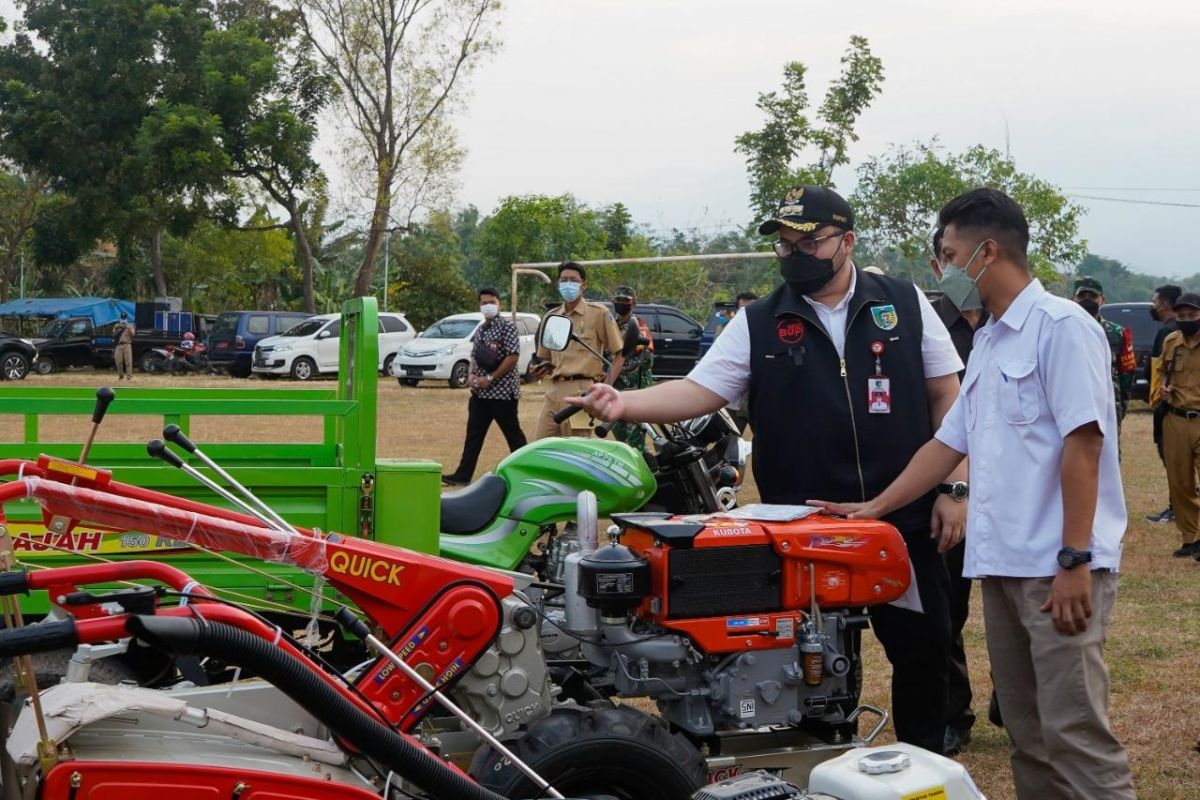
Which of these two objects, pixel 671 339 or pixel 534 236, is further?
pixel 534 236

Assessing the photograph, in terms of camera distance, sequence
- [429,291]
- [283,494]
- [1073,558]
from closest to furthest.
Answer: [1073,558]
[283,494]
[429,291]

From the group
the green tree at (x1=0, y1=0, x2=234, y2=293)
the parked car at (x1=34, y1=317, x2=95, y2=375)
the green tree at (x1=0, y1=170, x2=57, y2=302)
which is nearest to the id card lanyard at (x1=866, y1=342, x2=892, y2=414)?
the parked car at (x1=34, y1=317, x2=95, y2=375)

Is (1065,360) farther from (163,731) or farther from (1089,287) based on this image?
(1089,287)

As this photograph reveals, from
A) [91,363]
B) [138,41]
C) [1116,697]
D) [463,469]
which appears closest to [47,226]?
[138,41]

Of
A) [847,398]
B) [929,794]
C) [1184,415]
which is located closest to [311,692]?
[929,794]

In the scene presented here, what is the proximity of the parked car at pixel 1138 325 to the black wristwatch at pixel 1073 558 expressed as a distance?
2001cm

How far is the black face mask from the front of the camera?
4289 millimetres

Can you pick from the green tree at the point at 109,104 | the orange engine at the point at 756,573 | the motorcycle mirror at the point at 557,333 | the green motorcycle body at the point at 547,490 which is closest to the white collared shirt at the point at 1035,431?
the orange engine at the point at 756,573

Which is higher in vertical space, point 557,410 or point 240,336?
point 240,336

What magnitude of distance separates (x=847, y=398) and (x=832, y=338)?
20 centimetres

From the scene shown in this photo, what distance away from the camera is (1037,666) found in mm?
3408

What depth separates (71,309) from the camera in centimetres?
4206

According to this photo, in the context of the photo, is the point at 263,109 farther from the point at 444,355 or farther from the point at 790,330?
the point at 790,330

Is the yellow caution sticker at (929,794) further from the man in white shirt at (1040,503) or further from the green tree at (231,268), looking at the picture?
the green tree at (231,268)
